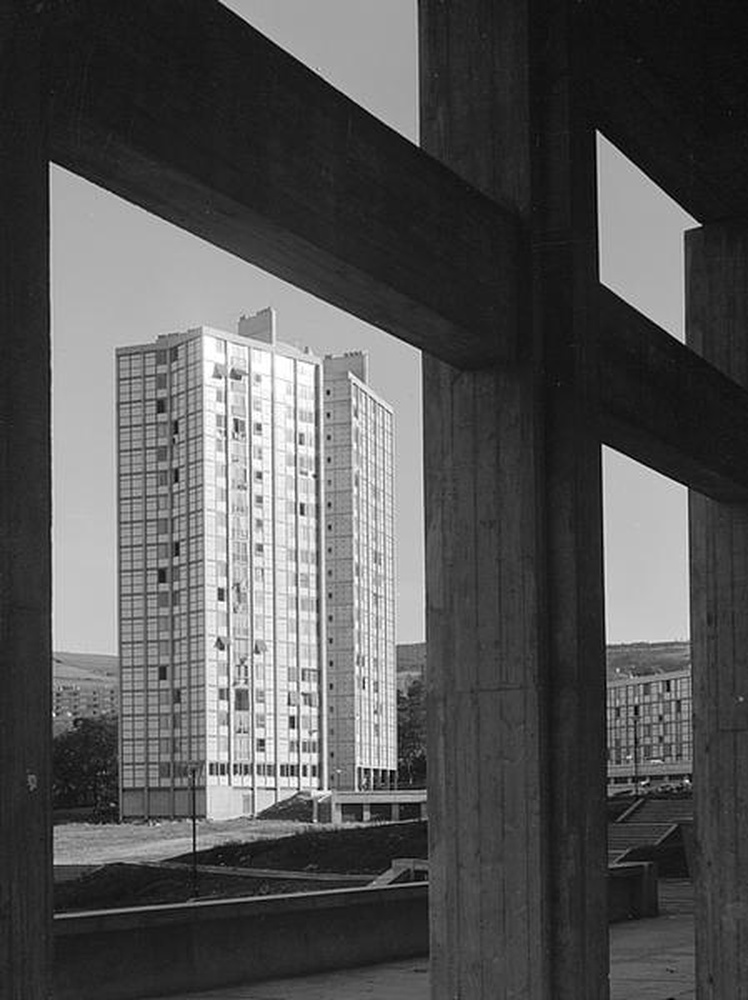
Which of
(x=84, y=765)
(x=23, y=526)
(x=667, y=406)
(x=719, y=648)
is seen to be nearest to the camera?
(x=23, y=526)

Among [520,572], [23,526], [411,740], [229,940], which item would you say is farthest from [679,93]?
[411,740]

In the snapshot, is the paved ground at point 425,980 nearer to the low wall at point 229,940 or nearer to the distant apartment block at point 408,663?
the low wall at point 229,940

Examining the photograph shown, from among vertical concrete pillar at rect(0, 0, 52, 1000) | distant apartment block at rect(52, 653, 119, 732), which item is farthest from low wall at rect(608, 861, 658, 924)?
distant apartment block at rect(52, 653, 119, 732)

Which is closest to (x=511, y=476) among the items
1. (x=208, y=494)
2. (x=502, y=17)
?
(x=502, y=17)

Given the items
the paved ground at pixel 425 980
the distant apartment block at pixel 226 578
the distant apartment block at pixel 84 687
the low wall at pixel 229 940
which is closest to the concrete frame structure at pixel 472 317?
the paved ground at pixel 425 980

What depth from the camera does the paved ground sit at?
955 centimetres

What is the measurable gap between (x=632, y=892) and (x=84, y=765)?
38.3 metres

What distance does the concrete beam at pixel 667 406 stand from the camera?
6496mm

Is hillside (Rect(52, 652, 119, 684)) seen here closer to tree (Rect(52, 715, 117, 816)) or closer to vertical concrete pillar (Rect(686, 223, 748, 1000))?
tree (Rect(52, 715, 117, 816))

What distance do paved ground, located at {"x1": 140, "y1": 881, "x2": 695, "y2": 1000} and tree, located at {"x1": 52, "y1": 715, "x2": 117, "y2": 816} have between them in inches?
1332

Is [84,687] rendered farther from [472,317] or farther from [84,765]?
[472,317]

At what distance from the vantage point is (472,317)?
543cm

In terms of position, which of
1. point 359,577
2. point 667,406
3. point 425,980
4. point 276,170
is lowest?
point 425,980

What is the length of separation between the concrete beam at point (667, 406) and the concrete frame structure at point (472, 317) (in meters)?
0.02
